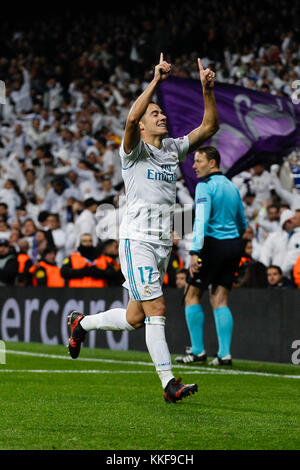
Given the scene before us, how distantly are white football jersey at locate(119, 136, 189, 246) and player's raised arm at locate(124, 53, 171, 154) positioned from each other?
206 millimetres

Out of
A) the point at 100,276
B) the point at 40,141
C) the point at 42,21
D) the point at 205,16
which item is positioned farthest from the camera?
the point at 42,21

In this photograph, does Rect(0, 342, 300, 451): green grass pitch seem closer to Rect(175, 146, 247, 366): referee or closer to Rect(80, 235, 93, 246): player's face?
Rect(175, 146, 247, 366): referee

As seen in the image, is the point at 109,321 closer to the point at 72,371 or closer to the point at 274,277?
the point at 72,371

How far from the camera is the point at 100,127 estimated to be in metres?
21.6

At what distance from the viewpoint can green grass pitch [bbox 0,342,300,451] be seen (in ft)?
16.0

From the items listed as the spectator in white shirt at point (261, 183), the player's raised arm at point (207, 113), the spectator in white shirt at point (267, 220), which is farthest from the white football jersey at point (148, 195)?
the spectator in white shirt at point (261, 183)

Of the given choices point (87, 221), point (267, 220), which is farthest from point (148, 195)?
point (87, 221)

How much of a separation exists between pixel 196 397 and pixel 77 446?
2.49m

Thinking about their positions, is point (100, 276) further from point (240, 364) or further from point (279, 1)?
point (279, 1)

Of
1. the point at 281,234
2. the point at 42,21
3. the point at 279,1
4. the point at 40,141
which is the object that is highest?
the point at 42,21

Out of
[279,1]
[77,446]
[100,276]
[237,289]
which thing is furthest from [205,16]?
[77,446]

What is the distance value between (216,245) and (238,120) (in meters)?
3.05

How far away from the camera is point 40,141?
22.6 metres

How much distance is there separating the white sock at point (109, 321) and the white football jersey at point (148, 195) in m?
0.67
